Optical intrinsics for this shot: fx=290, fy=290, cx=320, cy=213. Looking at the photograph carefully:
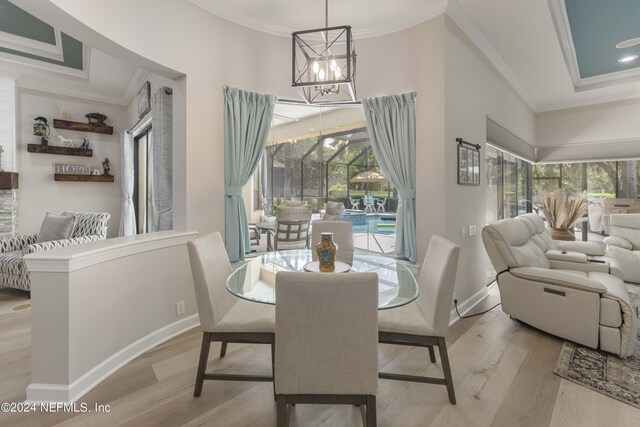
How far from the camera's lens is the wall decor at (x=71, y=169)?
4.63m

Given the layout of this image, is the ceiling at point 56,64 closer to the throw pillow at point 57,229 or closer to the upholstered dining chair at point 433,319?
the throw pillow at point 57,229

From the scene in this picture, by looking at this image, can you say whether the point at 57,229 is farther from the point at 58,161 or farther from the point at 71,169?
the point at 58,161

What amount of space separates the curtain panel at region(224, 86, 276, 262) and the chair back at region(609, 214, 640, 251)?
540cm

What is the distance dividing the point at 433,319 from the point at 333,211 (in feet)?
7.88

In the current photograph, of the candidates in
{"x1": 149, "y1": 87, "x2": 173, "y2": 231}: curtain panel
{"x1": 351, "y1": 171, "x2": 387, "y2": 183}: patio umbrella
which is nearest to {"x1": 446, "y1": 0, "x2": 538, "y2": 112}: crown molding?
{"x1": 351, "y1": 171, "x2": 387, "y2": 183}: patio umbrella

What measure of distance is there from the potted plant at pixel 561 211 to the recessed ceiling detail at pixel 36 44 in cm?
655

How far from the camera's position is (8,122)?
4.07m

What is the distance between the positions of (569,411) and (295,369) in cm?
174

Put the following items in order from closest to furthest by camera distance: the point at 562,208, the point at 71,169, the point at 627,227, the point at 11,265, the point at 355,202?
the point at 11,265 < the point at 355,202 < the point at 562,208 < the point at 627,227 < the point at 71,169

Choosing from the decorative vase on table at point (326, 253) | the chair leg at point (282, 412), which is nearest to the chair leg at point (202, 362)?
the chair leg at point (282, 412)

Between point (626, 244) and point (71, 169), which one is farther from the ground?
point (71, 169)

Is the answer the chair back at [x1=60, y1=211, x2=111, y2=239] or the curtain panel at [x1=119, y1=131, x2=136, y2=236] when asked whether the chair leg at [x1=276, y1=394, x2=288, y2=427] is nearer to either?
the chair back at [x1=60, y1=211, x2=111, y2=239]

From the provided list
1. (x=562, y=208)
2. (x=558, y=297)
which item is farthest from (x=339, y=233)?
(x=562, y=208)

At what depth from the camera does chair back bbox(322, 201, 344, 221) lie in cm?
393
